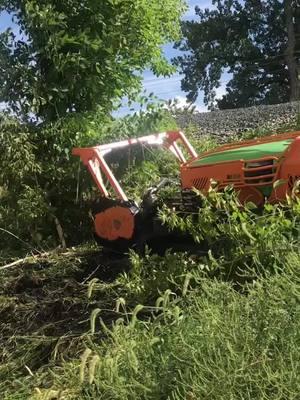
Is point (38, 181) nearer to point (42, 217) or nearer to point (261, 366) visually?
point (42, 217)

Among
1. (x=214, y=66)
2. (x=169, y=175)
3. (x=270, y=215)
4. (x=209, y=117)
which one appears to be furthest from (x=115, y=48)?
(x=214, y=66)

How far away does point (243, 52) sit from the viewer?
30.8 m

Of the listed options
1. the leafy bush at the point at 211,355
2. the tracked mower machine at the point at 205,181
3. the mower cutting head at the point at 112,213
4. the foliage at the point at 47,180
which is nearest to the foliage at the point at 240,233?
the tracked mower machine at the point at 205,181

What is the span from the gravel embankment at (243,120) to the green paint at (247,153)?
521cm

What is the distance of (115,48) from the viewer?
21.4 feet

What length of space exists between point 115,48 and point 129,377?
435cm

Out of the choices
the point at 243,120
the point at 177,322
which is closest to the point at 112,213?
the point at 177,322

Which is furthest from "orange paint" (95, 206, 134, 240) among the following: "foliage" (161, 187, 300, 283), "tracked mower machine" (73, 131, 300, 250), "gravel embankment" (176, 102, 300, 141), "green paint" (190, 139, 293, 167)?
"gravel embankment" (176, 102, 300, 141)

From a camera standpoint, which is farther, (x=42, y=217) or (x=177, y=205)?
(x=42, y=217)

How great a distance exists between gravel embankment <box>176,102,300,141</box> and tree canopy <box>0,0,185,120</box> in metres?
3.94

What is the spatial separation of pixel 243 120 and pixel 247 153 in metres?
7.95

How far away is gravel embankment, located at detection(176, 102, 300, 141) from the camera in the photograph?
11.0 m

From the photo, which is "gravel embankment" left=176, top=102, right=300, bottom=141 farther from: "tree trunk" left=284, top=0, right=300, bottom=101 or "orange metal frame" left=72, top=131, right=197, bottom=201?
"tree trunk" left=284, top=0, right=300, bottom=101

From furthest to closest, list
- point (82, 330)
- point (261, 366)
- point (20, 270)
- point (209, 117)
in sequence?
point (209, 117) < point (20, 270) < point (82, 330) < point (261, 366)
